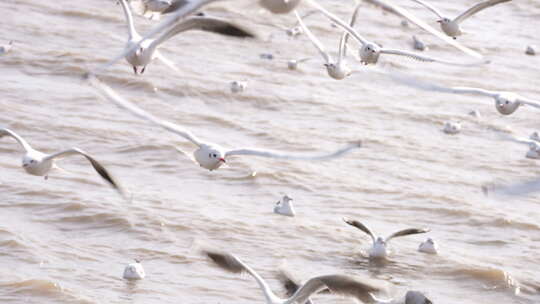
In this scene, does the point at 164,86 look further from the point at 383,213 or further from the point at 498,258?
the point at 498,258

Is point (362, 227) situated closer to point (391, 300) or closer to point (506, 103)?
point (506, 103)

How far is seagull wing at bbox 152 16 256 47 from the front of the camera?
10.9m

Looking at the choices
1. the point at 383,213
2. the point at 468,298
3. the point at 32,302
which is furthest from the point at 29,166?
the point at 383,213

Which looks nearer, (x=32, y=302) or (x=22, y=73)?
(x=32, y=302)

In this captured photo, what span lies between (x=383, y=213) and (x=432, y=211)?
759mm

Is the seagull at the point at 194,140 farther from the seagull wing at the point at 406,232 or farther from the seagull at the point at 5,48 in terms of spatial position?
the seagull at the point at 5,48

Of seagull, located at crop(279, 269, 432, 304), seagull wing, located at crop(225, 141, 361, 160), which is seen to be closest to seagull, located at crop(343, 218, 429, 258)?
seagull, located at crop(279, 269, 432, 304)

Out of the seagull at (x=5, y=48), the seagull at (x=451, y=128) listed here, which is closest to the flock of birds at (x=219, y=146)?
the seagull at (x=451, y=128)

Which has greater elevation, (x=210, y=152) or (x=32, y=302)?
(x=210, y=152)

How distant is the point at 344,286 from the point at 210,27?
9.38 feet

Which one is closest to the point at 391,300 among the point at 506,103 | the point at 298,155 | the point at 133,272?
the point at 298,155

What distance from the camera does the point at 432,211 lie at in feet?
56.6

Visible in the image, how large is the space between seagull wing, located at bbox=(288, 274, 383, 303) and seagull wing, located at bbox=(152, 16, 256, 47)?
260 cm

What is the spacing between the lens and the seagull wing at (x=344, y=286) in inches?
369
